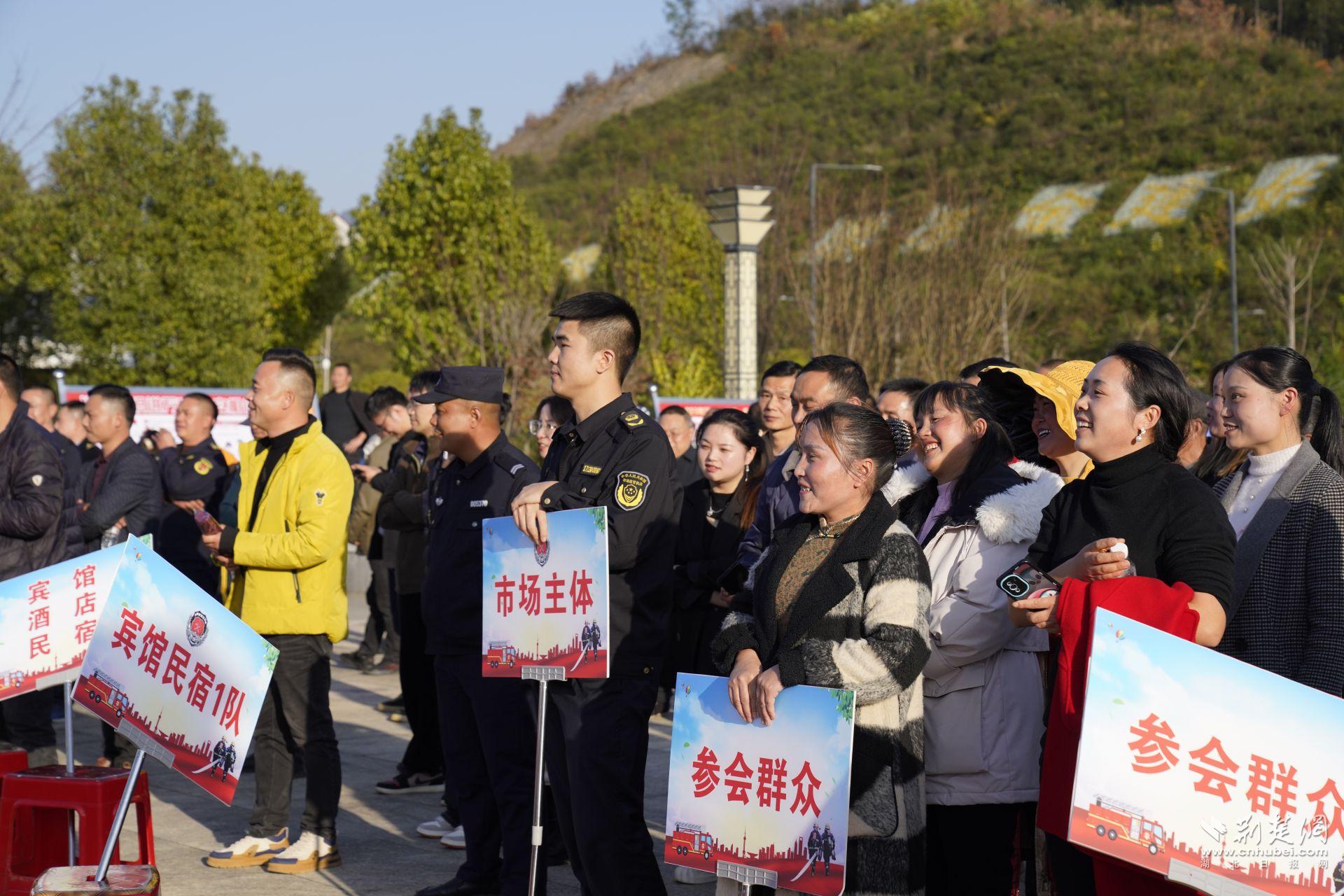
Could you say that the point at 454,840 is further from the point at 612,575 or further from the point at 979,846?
the point at 979,846

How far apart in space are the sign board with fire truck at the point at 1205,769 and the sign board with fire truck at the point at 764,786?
1.96 feet

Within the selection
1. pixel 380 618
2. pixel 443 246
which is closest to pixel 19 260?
pixel 443 246

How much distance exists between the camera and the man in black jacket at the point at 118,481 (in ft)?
26.1

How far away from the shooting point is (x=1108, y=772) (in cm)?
309

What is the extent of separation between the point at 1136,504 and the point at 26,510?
5.18m

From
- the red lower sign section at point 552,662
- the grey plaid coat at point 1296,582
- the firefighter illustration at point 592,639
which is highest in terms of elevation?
the grey plaid coat at point 1296,582

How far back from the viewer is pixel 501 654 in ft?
15.0

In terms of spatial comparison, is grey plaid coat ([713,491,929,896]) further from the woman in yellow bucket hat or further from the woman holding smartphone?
the woman in yellow bucket hat

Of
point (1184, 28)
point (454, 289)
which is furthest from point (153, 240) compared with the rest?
point (1184, 28)

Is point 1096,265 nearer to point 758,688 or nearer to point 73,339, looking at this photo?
point 73,339

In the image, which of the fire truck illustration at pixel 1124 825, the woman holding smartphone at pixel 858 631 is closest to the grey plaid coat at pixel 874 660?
the woman holding smartphone at pixel 858 631

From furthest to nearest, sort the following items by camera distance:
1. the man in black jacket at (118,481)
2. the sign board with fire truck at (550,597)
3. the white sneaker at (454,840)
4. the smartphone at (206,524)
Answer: the man in black jacket at (118,481) < the white sneaker at (454,840) < the smartphone at (206,524) < the sign board with fire truck at (550,597)

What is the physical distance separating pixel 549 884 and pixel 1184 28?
72988 mm

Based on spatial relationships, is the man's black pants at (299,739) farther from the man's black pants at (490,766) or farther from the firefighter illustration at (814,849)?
the firefighter illustration at (814,849)
